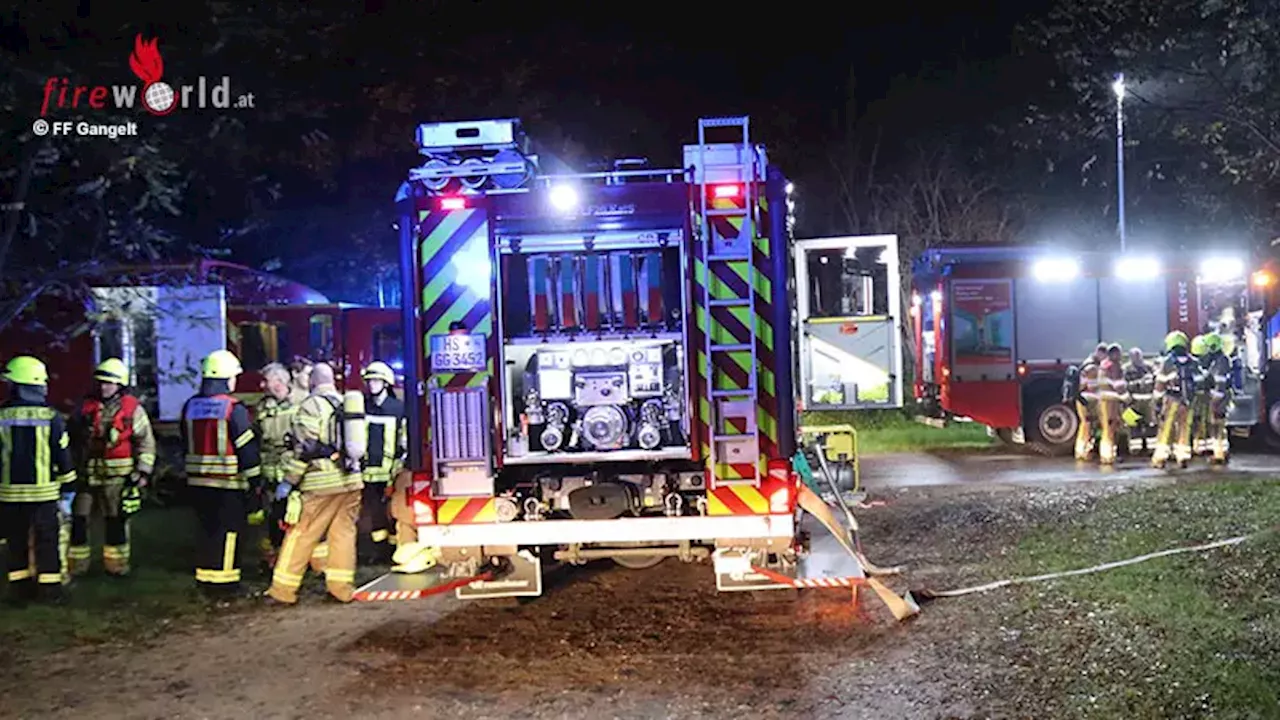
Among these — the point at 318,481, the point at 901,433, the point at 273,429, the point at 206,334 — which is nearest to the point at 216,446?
the point at 273,429

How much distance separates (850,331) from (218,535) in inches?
187

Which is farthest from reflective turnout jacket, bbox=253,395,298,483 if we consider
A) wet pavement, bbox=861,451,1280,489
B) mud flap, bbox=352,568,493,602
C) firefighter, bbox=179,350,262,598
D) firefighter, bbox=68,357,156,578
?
wet pavement, bbox=861,451,1280,489

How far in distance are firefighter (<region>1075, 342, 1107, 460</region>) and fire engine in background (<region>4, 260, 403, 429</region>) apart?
8.19m

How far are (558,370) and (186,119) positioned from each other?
5.44 m

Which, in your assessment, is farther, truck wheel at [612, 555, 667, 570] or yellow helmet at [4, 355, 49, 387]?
yellow helmet at [4, 355, 49, 387]

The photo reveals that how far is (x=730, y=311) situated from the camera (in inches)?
261

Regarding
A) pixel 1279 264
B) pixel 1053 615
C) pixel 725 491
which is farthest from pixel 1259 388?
pixel 725 491

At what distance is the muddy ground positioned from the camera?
5664 millimetres

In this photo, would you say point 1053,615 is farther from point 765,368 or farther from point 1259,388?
point 1259,388

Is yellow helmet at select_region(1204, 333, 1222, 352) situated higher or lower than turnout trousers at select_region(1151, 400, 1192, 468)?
higher

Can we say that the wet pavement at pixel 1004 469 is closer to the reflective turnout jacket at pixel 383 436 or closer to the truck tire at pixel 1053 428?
the truck tire at pixel 1053 428

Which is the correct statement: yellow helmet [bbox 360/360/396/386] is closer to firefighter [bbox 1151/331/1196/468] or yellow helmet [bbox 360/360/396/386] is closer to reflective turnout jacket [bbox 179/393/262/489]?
reflective turnout jacket [bbox 179/393/262/489]

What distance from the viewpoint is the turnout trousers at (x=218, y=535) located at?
8.14 meters

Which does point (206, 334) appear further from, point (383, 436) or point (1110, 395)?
point (1110, 395)
